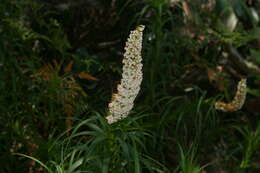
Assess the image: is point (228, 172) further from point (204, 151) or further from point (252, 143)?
point (252, 143)

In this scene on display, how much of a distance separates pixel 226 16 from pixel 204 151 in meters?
1.44

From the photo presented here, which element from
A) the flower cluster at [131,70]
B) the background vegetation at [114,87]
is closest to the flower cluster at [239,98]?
the background vegetation at [114,87]

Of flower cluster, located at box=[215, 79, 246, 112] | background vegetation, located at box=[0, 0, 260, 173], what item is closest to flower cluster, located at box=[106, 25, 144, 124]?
background vegetation, located at box=[0, 0, 260, 173]

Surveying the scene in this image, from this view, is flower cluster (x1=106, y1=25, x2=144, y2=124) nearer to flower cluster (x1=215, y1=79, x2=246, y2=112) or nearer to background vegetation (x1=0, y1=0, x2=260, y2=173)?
background vegetation (x1=0, y1=0, x2=260, y2=173)

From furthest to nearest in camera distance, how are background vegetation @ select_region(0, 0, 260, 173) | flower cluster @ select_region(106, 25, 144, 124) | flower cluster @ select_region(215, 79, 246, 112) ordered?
flower cluster @ select_region(215, 79, 246, 112), background vegetation @ select_region(0, 0, 260, 173), flower cluster @ select_region(106, 25, 144, 124)

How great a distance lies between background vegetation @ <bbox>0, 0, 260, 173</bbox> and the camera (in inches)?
92.7

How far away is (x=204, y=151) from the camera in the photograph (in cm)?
346

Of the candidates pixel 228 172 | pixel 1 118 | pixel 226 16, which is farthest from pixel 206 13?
pixel 1 118

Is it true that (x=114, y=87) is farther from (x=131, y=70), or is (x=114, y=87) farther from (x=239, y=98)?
(x=131, y=70)

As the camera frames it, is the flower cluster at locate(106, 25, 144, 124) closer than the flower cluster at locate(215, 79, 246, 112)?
Yes

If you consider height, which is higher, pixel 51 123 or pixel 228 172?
pixel 51 123

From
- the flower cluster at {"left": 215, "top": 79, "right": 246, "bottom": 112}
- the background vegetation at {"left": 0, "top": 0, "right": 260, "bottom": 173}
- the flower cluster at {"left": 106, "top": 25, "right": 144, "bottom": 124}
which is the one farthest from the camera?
the flower cluster at {"left": 215, "top": 79, "right": 246, "bottom": 112}

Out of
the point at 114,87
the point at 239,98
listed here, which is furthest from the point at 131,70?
the point at 114,87

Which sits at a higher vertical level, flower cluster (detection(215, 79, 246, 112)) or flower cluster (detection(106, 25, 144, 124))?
flower cluster (detection(106, 25, 144, 124))
